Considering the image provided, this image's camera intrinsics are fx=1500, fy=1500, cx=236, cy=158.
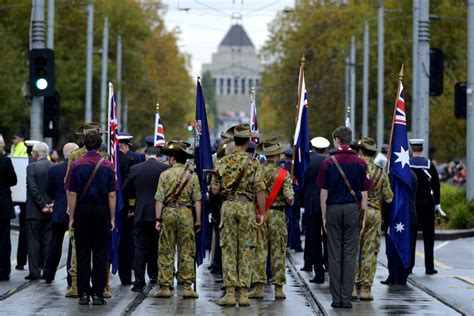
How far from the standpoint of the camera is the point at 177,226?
58.7 feet

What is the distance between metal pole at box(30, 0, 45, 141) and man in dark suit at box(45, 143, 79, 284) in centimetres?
972

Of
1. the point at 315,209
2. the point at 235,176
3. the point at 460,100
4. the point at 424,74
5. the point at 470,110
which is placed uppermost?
the point at 424,74

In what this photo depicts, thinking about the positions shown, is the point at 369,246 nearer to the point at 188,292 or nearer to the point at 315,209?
the point at 188,292

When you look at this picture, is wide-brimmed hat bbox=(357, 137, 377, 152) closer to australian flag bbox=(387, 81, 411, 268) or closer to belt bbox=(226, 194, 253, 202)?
australian flag bbox=(387, 81, 411, 268)

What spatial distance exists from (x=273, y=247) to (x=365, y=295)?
1.24 metres

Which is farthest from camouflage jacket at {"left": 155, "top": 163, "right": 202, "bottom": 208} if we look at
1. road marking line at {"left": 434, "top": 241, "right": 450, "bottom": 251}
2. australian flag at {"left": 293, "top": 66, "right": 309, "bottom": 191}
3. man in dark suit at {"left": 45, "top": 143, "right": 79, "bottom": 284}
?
road marking line at {"left": 434, "top": 241, "right": 450, "bottom": 251}

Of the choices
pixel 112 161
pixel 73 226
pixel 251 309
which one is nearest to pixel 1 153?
pixel 112 161

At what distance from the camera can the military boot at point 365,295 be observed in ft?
58.8

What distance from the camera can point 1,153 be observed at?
65.6 ft

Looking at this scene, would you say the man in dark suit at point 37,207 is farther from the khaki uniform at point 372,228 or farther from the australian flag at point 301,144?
the khaki uniform at point 372,228

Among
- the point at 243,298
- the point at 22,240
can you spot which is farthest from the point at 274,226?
the point at 22,240

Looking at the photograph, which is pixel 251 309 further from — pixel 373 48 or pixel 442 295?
pixel 373 48

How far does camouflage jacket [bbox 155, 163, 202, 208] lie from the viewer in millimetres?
17766

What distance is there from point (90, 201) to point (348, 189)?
2.90 m
